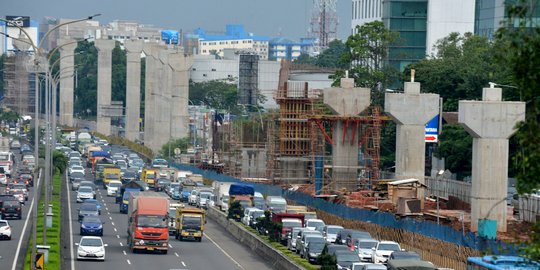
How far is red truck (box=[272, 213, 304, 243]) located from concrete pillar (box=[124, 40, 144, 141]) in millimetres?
98609

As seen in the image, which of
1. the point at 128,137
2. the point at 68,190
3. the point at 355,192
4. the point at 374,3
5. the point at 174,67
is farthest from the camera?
the point at 128,137

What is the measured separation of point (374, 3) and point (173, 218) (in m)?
66.0

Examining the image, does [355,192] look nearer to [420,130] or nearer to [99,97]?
[420,130]

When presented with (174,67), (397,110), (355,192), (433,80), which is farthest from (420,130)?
(174,67)

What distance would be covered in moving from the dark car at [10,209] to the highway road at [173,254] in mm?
2409

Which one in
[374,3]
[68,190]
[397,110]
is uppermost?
[374,3]

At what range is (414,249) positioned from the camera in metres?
50.4

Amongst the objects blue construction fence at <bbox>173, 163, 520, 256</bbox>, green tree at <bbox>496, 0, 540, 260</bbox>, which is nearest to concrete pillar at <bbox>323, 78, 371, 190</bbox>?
blue construction fence at <bbox>173, 163, 520, 256</bbox>

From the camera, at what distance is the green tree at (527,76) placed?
1708 cm

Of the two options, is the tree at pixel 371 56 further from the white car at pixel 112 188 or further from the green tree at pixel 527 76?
the green tree at pixel 527 76

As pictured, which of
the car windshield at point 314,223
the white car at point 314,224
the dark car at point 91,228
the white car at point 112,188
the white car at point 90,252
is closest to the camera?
the white car at point 90,252

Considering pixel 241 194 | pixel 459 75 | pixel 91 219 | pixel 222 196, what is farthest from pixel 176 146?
pixel 91 219

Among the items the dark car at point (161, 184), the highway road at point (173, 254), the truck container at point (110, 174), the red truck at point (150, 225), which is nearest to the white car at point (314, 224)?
the highway road at point (173, 254)

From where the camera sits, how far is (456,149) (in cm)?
7719
